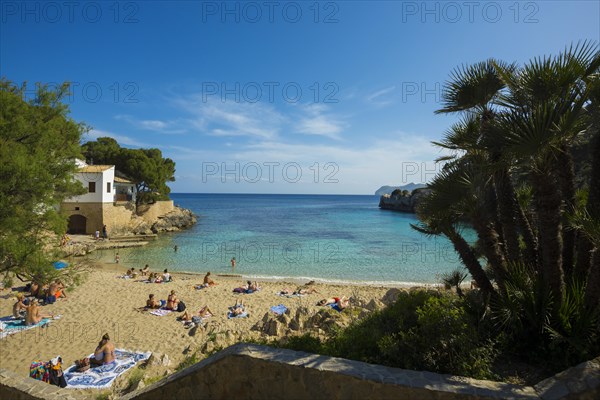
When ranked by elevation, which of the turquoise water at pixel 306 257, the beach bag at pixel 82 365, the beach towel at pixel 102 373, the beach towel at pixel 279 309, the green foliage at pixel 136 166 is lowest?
the turquoise water at pixel 306 257

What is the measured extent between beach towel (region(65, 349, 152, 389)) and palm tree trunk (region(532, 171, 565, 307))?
9998 millimetres

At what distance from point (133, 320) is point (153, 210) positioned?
35.5m

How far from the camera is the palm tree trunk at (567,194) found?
206 inches

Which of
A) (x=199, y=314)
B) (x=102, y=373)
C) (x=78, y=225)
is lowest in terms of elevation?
(x=199, y=314)

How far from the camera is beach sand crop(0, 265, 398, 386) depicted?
9875mm

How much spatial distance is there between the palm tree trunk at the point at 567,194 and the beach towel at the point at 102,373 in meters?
10.6

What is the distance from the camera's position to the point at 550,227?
15.3 ft

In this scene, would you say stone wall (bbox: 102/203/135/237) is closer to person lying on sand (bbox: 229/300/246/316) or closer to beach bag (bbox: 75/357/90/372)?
person lying on sand (bbox: 229/300/246/316)

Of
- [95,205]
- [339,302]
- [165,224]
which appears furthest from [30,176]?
[165,224]

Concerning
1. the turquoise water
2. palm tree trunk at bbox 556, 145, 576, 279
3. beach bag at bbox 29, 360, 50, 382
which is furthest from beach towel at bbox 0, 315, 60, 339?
palm tree trunk at bbox 556, 145, 576, 279

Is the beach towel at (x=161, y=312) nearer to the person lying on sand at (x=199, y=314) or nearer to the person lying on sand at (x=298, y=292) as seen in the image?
the person lying on sand at (x=199, y=314)

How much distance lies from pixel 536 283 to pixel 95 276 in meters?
23.0

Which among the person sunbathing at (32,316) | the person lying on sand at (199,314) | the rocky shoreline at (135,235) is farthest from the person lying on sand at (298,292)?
the rocky shoreline at (135,235)

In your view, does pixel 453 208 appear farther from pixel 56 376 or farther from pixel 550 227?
pixel 56 376
